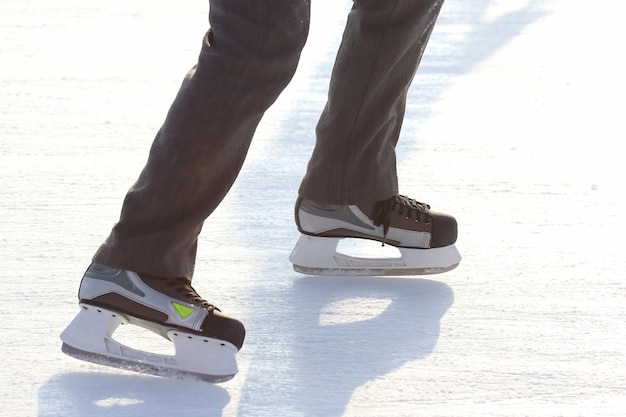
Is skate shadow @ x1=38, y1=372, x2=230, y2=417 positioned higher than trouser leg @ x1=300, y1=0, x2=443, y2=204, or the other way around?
trouser leg @ x1=300, y1=0, x2=443, y2=204

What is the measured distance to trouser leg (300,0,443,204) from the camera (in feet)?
6.24

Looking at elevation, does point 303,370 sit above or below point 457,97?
below

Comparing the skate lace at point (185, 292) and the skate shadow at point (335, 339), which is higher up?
the skate lace at point (185, 292)

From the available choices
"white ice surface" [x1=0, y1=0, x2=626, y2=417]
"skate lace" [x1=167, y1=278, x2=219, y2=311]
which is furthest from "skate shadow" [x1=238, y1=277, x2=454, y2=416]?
"skate lace" [x1=167, y1=278, x2=219, y2=311]

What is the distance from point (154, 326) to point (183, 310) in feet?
0.18

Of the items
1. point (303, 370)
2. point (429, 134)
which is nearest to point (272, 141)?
point (429, 134)

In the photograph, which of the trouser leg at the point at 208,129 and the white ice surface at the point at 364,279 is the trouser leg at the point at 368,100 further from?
the trouser leg at the point at 208,129

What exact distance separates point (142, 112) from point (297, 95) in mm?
422

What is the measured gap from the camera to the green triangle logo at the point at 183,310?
167 cm

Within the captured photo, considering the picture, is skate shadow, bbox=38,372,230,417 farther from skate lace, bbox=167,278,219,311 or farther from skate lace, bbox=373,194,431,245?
Answer: skate lace, bbox=373,194,431,245

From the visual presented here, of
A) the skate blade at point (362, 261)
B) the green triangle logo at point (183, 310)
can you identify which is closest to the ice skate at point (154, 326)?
the green triangle logo at point (183, 310)

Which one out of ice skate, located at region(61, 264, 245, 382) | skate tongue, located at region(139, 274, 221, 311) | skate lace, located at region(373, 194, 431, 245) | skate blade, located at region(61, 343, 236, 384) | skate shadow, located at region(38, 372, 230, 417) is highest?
skate lace, located at region(373, 194, 431, 245)

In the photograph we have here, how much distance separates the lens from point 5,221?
227 cm

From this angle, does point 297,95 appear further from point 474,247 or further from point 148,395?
point 148,395
